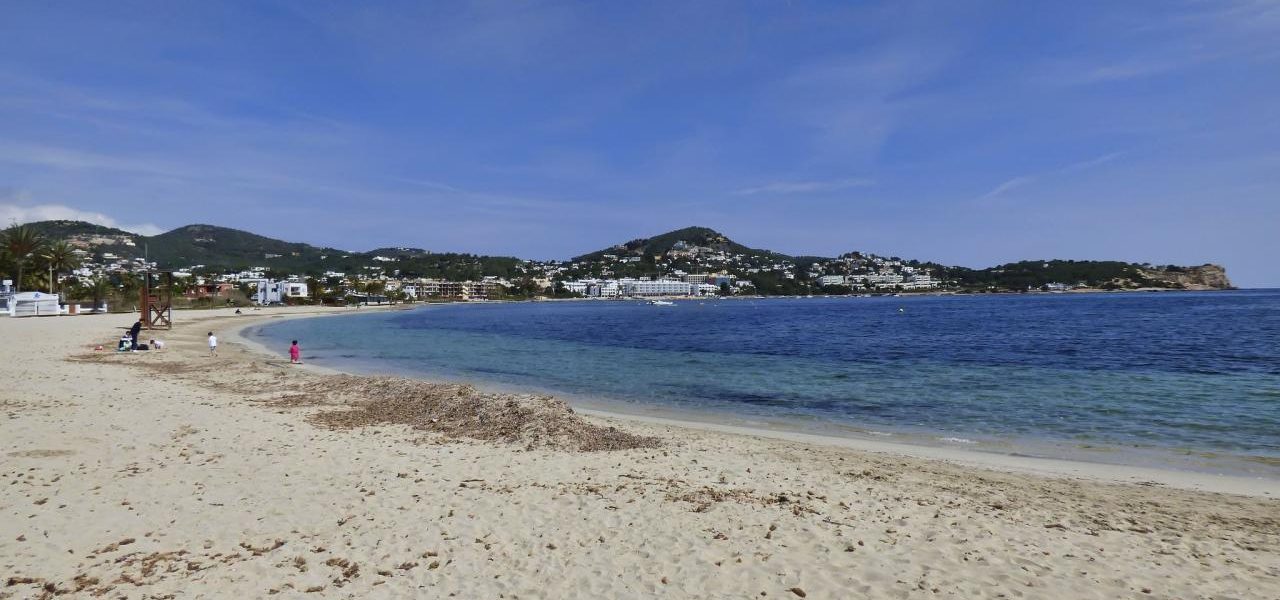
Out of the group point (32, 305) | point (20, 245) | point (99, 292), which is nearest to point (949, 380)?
point (32, 305)

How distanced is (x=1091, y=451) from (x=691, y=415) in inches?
355

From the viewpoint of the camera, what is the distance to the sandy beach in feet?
19.4

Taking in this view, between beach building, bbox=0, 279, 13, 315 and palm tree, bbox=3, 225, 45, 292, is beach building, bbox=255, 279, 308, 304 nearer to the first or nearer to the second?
palm tree, bbox=3, 225, 45, 292

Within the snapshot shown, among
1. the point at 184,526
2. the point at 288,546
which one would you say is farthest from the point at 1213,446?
the point at 184,526

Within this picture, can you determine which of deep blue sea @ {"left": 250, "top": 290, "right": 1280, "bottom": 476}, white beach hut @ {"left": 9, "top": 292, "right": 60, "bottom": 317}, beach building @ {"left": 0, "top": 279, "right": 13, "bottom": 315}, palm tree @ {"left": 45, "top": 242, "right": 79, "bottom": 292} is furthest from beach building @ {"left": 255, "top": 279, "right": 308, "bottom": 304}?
deep blue sea @ {"left": 250, "top": 290, "right": 1280, "bottom": 476}

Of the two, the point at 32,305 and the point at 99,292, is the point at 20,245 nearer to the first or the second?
the point at 99,292

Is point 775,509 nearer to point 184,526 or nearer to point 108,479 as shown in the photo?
point 184,526

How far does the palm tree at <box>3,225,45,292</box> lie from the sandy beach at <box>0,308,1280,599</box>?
8031 cm

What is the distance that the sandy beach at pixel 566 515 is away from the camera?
592 cm

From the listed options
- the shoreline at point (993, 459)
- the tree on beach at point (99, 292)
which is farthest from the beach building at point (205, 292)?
the shoreline at point (993, 459)

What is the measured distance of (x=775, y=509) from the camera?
8.08 m

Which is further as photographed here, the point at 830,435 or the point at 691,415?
the point at 691,415

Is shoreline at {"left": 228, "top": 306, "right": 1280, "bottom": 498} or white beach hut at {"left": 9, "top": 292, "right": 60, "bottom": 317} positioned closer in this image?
shoreline at {"left": 228, "top": 306, "right": 1280, "bottom": 498}

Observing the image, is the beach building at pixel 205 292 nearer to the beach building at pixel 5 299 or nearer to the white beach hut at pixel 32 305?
the beach building at pixel 5 299
